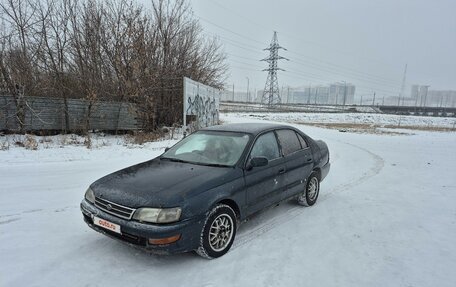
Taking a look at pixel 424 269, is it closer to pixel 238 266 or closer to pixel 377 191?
pixel 238 266

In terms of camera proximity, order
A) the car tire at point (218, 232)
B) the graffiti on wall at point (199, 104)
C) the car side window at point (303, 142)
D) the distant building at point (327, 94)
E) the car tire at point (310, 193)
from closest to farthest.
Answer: the car tire at point (218, 232)
the car tire at point (310, 193)
the car side window at point (303, 142)
the graffiti on wall at point (199, 104)
the distant building at point (327, 94)

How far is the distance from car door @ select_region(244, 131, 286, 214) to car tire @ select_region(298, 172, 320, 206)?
85 cm

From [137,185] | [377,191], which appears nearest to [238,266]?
[137,185]

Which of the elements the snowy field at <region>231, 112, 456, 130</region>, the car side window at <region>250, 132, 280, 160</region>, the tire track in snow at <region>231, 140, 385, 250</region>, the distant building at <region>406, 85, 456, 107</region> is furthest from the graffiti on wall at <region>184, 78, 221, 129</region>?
A: the distant building at <region>406, 85, 456, 107</region>

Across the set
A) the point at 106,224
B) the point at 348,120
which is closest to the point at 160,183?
the point at 106,224

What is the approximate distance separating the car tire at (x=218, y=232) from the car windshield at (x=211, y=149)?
69 centimetres

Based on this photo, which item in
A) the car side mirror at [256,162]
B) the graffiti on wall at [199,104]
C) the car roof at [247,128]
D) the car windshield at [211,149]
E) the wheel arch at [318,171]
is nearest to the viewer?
the car side mirror at [256,162]

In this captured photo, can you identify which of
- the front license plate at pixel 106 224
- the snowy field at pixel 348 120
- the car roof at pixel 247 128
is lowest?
the snowy field at pixel 348 120

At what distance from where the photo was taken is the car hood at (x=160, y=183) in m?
3.32

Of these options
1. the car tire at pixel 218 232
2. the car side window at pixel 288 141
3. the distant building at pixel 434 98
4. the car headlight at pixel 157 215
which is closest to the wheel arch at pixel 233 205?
the car tire at pixel 218 232

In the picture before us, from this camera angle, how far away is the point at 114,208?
3422 mm

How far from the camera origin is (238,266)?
3.47 metres

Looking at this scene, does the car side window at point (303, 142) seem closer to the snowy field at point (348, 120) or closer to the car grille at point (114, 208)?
the car grille at point (114, 208)

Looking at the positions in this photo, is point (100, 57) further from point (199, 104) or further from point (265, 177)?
point (265, 177)
